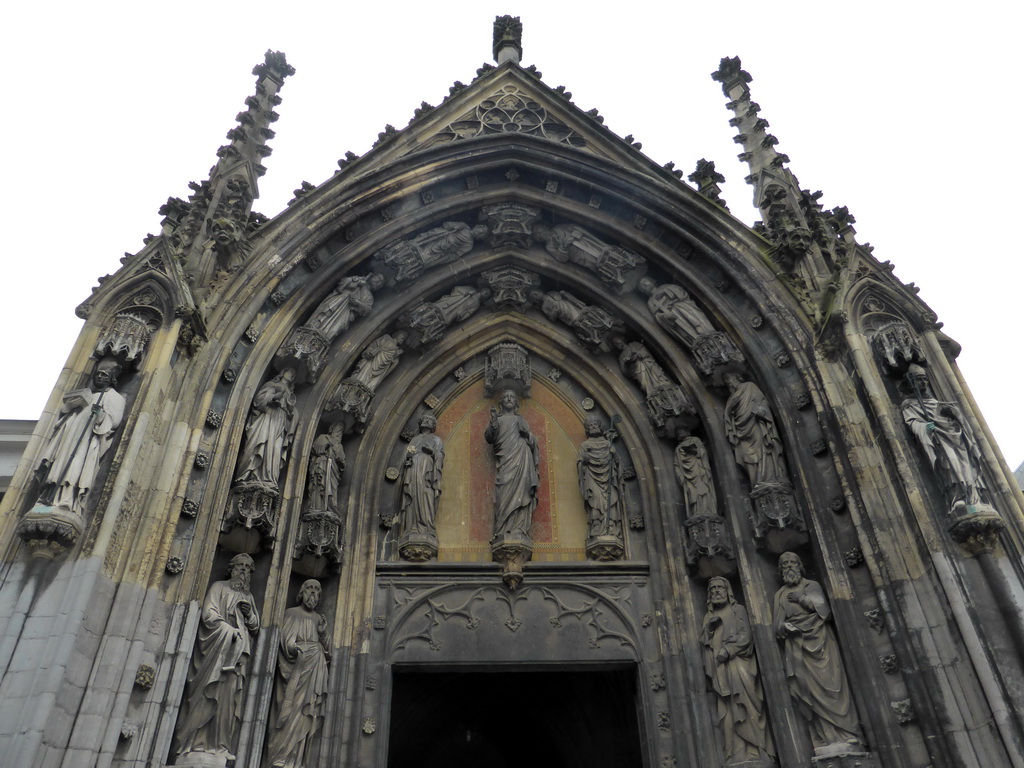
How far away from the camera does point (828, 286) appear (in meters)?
8.07

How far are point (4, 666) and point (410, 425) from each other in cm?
505

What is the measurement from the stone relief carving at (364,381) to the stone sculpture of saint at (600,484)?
2499 mm

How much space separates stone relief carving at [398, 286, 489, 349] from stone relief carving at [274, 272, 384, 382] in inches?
21.2

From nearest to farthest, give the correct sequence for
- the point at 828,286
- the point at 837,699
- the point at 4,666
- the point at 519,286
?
the point at 4,666, the point at 837,699, the point at 828,286, the point at 519,286

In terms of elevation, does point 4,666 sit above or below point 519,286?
below

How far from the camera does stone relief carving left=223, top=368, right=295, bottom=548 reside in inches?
279

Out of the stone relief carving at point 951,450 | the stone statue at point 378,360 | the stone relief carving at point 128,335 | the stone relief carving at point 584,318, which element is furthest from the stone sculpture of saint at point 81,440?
the stone relief carving at point 951,450

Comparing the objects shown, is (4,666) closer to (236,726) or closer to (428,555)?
(236,726)

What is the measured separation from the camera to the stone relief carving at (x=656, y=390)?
8930mm

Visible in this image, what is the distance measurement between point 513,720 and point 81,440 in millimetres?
7773

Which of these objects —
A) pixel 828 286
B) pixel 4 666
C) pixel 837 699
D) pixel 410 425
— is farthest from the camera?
pixel 410 425

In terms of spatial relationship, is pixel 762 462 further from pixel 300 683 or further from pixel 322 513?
pixel 300 683

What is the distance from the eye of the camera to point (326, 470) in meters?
8.16

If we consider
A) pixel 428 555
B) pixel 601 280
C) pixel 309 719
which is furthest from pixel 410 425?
pixel 309 719
